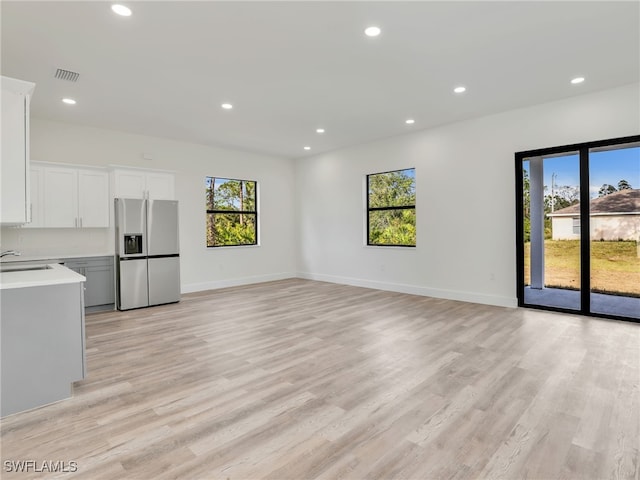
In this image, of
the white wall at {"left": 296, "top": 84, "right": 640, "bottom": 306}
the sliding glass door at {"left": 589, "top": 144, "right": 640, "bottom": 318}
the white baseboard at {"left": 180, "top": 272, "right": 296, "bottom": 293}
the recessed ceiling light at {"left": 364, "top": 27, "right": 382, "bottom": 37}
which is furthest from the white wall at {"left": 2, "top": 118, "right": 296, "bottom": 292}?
the sliding glass door at {"left": 589, "top": 144, "right": 640, "bottom": 318}

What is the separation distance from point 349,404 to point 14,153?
3.24m

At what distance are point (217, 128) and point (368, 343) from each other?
4332mm

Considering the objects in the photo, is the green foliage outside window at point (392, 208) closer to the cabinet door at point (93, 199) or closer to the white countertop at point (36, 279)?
the cabinet door at point (93, 199)

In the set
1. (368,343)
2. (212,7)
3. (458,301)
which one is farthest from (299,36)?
(458,301)

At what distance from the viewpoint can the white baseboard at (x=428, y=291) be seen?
525cm

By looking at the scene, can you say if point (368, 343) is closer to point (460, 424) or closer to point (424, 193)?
point (460, 424)

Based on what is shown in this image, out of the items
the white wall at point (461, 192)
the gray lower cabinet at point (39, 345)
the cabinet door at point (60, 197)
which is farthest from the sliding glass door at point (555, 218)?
the cabinet door at point (60, 197)

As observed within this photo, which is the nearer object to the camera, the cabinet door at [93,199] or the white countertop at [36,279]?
the white countertop at [36,279]

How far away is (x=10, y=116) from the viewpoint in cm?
269

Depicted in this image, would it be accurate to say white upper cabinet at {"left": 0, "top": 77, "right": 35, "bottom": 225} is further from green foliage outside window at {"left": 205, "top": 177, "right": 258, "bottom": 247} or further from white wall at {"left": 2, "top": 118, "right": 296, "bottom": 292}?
green foliage outside window at {"left": 205, "top": 177, "right": 258, "bottom": 247}

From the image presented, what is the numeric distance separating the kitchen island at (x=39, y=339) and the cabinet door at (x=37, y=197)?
108 inches

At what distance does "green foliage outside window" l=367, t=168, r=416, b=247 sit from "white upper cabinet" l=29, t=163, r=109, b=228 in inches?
189

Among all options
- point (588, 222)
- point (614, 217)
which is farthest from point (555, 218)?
point (614, 217)

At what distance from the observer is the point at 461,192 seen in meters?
5.66
